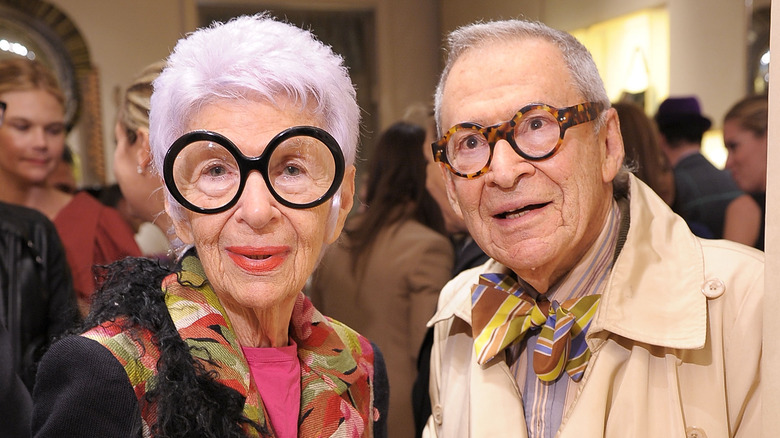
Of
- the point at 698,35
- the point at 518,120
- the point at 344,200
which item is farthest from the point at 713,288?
the point at 698,35

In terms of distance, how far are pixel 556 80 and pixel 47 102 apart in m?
2.12

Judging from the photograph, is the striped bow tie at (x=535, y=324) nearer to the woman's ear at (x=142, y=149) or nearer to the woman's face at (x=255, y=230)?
the woman's face at (x=255, y=230)

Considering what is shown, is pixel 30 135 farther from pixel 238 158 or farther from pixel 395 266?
pixel 238 158

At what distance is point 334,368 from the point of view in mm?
1555

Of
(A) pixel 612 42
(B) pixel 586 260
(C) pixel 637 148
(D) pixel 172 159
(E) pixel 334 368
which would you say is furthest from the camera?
(A) pixel 612 42

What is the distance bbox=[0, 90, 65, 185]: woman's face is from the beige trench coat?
209 cm

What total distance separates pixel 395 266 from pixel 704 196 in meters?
1.82

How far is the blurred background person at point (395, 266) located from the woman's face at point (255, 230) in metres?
1.39

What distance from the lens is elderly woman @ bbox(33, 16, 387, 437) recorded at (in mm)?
1226

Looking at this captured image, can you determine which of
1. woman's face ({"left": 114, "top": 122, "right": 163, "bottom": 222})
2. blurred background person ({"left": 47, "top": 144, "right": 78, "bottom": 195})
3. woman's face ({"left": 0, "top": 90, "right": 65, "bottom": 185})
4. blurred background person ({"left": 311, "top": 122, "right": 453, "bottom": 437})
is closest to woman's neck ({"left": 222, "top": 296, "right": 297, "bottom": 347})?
woman's face ({"left": 114, "top": 122, "right": 163, "bottom": 222})

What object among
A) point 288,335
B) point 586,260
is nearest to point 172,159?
point 288,335

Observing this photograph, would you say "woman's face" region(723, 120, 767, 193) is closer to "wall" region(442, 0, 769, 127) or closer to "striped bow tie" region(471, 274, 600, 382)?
"wall" region(442, 0, 769, 127)

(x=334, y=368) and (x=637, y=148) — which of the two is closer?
(x=334, y=368)

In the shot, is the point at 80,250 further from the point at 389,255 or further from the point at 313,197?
the point at 313,197
